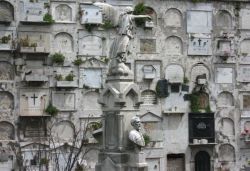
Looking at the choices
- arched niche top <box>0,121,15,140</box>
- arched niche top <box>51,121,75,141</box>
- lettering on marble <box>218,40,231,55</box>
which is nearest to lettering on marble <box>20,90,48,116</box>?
arched niche top <box>0,121,15,140</box>

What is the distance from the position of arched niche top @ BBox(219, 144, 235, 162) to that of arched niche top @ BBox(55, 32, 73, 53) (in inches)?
343

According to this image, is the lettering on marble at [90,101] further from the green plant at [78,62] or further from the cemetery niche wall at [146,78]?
the green plant at [78,62]

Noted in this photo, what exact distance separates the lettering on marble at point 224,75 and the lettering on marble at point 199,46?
1.02 meters

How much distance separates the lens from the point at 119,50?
12312 mm

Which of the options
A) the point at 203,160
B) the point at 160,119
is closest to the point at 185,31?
the point at 160,119

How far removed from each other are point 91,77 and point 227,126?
7.20 metres

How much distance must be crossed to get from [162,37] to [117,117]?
1478cm

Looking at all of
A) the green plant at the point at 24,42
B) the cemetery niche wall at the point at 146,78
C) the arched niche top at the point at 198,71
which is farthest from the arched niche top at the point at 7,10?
the arched niche top at the point at 198,71

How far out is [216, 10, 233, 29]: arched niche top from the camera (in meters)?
27.4

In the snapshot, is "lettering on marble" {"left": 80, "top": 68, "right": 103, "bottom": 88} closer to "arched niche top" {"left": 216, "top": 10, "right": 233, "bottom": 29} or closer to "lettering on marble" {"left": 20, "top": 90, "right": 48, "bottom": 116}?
"lettering on marble" {"left": 20, "top": 90, "right": 48, "bottom": 116}

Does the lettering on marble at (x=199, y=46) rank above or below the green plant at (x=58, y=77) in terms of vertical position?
above

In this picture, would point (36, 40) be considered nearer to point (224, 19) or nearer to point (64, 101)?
point (64, 101)

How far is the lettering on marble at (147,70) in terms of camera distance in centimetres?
2553

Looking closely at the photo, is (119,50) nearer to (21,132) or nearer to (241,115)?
(21,132)
